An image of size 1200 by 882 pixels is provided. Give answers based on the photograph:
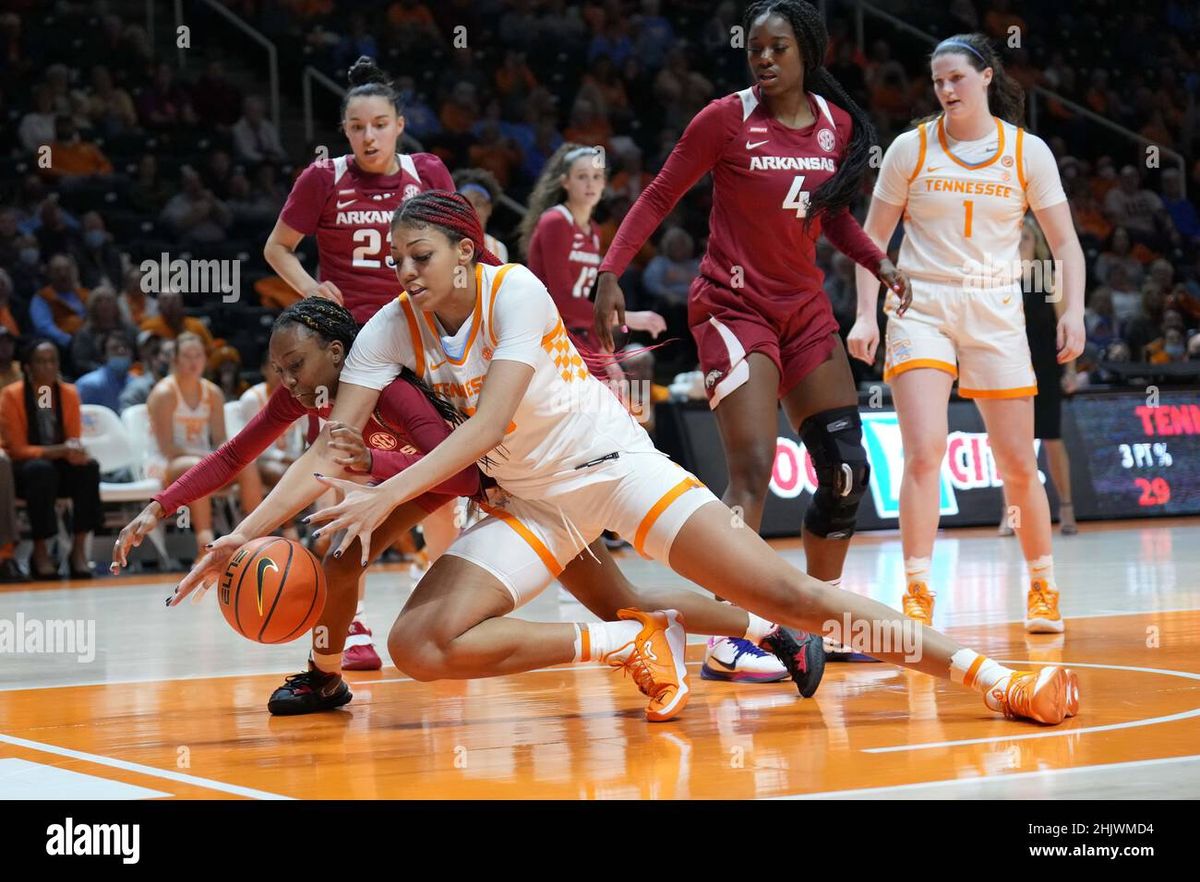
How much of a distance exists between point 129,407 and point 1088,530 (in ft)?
22.3

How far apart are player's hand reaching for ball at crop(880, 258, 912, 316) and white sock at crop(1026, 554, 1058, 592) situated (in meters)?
1.36

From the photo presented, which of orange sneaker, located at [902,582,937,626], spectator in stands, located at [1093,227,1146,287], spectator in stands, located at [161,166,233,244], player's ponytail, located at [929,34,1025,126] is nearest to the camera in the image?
orange sneaker, located at [902,582,937,626]

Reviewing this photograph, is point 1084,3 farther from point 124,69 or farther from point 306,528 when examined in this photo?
point 306,528

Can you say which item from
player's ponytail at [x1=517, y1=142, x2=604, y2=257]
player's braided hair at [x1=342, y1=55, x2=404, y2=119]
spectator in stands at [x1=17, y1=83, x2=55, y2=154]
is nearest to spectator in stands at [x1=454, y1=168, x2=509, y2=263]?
player's ponytail at [x1=517, y1=142, x2=604, y2=257]

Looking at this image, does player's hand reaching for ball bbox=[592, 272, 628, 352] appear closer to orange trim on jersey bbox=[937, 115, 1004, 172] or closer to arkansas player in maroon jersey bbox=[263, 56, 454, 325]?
arkansas player in maroon jersey bbox=[263, 56, 454, 325]

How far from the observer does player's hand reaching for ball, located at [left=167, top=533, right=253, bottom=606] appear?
4.16m

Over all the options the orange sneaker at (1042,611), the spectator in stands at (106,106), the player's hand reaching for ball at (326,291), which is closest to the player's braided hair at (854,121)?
the player's hand reaching for ball at (326,291)

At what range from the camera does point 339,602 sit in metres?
4.80

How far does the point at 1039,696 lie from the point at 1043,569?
230 centimetres

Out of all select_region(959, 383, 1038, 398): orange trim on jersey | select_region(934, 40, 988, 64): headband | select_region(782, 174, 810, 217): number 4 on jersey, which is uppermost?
select_region(934, 40, 988, 64): headband

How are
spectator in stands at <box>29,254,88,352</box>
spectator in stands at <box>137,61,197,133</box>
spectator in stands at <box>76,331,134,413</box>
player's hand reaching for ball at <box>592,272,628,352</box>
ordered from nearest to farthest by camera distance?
player's hand reaching for ball at <box>592,272,628,352</box>
spectator in stands at <box>76,331,134,413</box>
spectator in stands at <box>29,254,88,352</box>
spectator in stands at <box>137,61,197,133</box>

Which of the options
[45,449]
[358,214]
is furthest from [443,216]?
[45,449]

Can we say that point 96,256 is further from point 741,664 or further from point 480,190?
point 741,664
